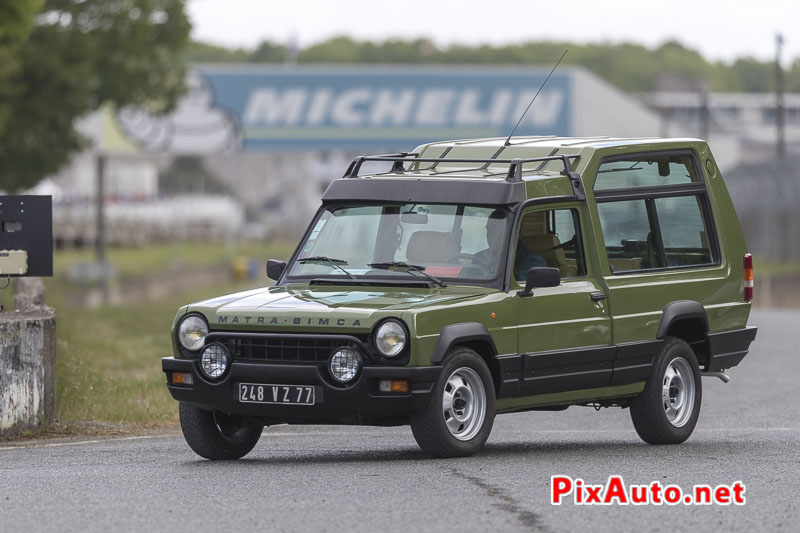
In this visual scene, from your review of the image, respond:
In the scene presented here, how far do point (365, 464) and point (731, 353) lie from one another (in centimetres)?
372

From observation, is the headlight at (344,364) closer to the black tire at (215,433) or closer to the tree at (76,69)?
the black tire at (215,433)

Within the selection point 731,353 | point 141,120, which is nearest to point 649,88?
point 141,120

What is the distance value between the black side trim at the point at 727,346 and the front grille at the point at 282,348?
3638 mm

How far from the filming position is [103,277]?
161 feet

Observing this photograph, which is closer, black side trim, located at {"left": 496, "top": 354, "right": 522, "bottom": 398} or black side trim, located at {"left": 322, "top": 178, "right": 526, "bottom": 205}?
black side trim, located at {"left": 496, "top": 354, "right": 522, "bottom": 398}

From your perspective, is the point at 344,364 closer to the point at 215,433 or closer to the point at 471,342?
the point at 471,342

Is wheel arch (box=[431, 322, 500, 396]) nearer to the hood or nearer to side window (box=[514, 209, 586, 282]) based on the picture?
the hood

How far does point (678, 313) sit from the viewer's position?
40.8 feet

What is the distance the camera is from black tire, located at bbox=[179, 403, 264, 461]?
11117mm

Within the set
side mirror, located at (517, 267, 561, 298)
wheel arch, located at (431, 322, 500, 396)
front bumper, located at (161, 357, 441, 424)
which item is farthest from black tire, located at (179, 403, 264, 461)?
side mirror, located at (517, 267, 561, 298)

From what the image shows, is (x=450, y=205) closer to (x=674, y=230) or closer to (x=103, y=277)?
(x=674, y=230)

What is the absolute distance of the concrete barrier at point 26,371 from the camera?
1266 cm

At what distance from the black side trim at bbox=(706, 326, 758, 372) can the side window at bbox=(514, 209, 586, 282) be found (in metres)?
1.52

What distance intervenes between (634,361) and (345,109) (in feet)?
175
